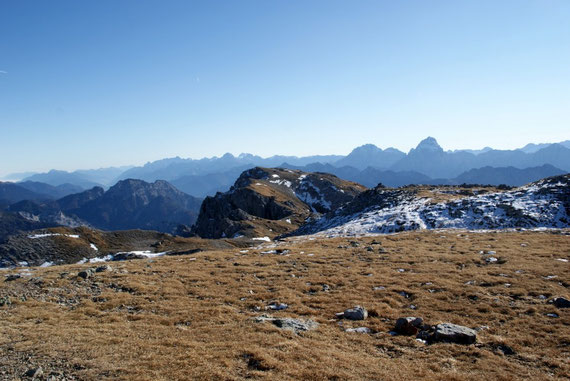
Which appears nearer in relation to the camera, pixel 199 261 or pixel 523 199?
pixel 199 261

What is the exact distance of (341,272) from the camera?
2434 centimetres

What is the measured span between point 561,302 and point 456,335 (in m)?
8.20

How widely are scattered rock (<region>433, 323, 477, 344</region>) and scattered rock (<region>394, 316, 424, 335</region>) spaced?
935 mm

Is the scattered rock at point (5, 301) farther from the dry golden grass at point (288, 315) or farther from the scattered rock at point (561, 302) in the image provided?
the scattered rock at point (561, 302)

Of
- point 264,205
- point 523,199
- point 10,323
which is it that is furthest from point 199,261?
point 264,205

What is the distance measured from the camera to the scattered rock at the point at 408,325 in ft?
44.7

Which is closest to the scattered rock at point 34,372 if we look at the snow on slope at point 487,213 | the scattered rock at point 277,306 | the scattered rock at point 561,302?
the scattered rock at point 277,306

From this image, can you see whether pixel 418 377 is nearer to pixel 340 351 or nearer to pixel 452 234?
pixel 340 351

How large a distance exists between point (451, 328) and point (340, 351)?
538 cm

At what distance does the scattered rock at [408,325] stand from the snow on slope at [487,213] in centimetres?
3663

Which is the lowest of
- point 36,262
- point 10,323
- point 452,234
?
point 36,262

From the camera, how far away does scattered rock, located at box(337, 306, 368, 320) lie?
50.8ft

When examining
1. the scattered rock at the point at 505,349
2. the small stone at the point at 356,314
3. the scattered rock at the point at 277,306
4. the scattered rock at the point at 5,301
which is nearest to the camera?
the scattered rock at the point at 505,349

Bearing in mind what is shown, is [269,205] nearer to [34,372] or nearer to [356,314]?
[356,314]
